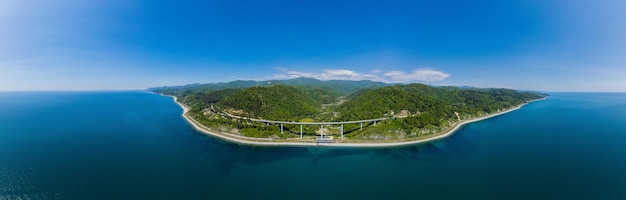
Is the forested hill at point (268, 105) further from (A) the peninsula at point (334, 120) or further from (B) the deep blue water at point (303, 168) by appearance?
(B) the deep blue water at point (303, 168)

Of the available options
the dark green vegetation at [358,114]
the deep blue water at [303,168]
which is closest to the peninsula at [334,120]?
the dark green vegetation at [358,114]

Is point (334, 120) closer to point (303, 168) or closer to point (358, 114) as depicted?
point (358, 114)

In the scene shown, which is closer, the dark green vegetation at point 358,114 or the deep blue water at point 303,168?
the deep blue water at point 303,168

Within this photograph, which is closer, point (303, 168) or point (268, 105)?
point (303, 168)

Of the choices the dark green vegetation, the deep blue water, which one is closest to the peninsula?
the dark green vegetation

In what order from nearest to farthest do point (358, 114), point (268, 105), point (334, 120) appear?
point (334, 120), point (358, 114), point (268, 105)

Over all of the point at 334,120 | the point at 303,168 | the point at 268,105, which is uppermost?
the point at 268,105

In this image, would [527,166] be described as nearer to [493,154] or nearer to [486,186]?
[493,154]

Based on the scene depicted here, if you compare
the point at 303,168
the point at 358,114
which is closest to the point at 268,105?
the point at 358,114
